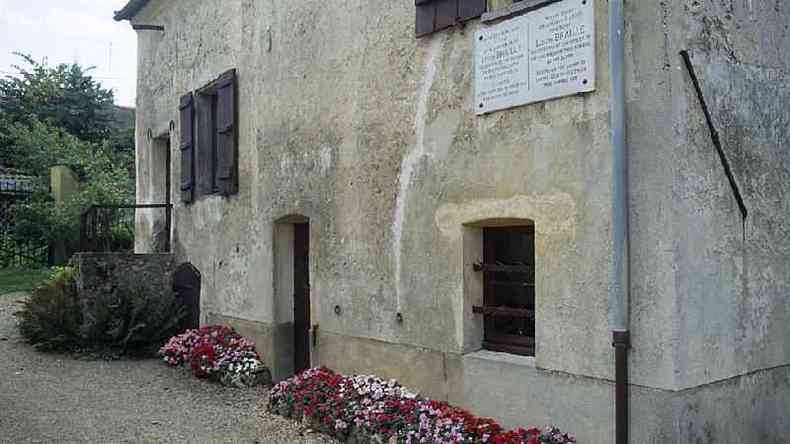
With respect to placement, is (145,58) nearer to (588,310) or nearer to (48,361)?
(48,361)

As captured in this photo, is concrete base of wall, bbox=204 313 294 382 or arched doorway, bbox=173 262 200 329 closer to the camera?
concrete base of wall, bbox=204 313 294 382

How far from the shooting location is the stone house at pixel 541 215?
4.61 m

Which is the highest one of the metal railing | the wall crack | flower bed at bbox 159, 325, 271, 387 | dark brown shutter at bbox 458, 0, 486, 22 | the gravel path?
dark brown shutter at bbox 458, 0, 486, 22

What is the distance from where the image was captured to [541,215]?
5270mm

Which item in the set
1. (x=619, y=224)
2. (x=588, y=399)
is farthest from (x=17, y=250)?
(x=619, y=224)

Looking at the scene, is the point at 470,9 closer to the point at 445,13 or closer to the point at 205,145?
the point at 445,13

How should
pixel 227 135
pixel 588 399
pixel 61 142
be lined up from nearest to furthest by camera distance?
pixel 588 399 < pixel 227 135 < pixel 61 142

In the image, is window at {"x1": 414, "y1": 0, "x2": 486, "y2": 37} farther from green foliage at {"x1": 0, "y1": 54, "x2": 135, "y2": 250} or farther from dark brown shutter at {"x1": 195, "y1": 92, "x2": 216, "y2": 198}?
green foliage at {"x1": 0, "y1": 54, "x2": 135, "y2": 250}

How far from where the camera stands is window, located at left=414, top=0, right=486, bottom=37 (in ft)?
19.3

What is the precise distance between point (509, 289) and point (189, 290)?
6.65m

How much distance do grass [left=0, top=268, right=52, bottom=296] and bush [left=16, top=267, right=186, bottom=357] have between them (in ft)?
14.9

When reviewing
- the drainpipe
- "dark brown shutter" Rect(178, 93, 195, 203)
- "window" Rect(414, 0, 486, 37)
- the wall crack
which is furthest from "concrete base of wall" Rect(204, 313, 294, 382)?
the wall crack

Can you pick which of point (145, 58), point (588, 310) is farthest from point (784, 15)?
point (145, 58)

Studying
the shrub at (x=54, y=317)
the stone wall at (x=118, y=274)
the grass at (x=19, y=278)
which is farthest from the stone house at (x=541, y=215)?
the grass at (x=19, y=278)
